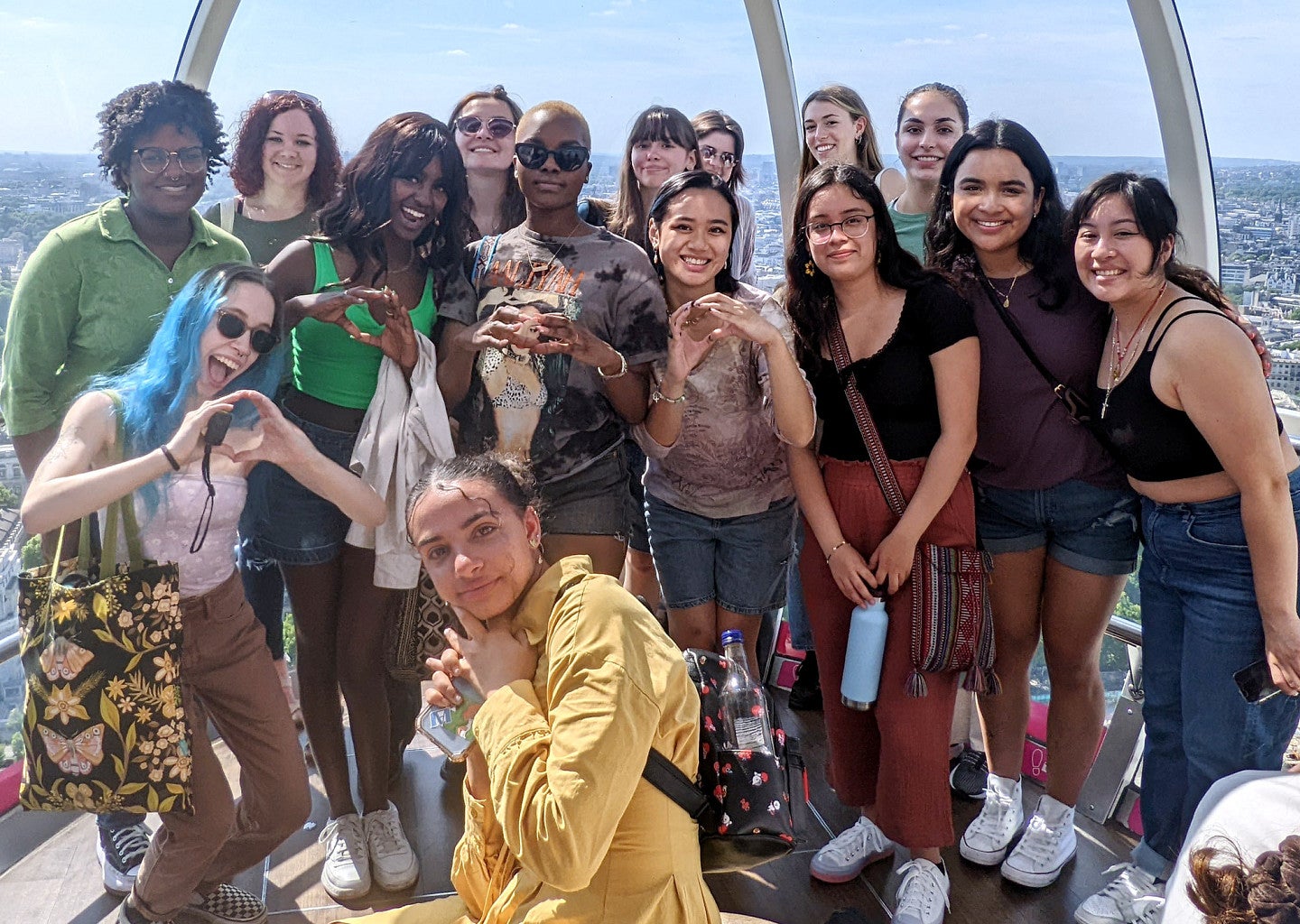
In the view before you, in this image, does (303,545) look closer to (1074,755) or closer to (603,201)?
(603,201)

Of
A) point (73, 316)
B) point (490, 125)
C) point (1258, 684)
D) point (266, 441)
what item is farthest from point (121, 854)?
point (1258, 684)

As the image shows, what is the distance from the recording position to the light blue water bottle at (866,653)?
8.93 ft

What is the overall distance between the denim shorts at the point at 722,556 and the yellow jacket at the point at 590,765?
1042mm

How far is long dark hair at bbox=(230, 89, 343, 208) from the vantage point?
2.64m

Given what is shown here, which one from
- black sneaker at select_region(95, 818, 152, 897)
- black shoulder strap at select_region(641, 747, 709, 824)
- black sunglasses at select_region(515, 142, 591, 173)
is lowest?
black sneaker at select_region(95, 818, 152, 897)

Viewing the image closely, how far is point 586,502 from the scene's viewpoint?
2.82 meters

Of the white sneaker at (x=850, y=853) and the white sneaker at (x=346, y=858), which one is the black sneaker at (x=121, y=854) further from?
the white sneaker at (x=850, y=853)

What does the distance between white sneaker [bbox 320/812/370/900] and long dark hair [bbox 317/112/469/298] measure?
152cm

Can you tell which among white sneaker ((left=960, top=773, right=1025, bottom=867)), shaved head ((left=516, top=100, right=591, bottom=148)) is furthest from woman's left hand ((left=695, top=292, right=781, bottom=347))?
white sneaker ((left=960, top=773, right=1025, bottom=867))

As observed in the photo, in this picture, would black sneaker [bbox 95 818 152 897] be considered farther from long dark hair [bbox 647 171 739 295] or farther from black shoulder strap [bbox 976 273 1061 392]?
black shoulder strap [bbox 976 273 1061 392]

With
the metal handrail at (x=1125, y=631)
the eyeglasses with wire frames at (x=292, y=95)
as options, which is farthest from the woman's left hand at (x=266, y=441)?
the metal handrail at (x=1125, y=631)

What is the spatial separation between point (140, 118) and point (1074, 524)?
258 cm

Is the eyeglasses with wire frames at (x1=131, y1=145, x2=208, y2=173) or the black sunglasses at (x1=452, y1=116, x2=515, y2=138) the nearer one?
the eyeglasses with wire frames at (x1=131, y1=145, x2=208, y2=173)

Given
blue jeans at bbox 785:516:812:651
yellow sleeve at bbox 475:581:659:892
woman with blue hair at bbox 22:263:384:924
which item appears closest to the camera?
yellow sleeve at bbox 475:581:659:892
